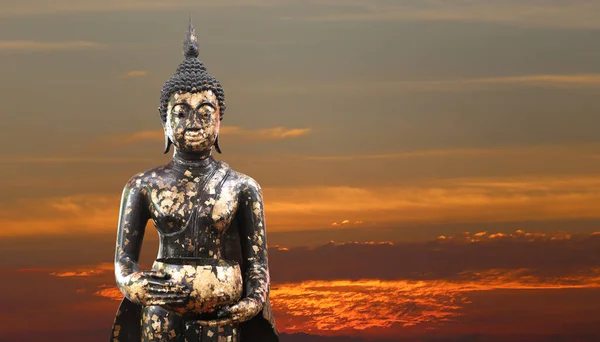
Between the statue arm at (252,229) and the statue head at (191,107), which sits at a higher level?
the statue head at (191,107)

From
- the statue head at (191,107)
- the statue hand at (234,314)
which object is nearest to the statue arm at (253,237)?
the statue hand at (234,314)

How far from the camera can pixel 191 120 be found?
32.0 feet

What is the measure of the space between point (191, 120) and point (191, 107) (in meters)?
0.09

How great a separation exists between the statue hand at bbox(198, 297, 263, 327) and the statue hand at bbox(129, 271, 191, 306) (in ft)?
0.99

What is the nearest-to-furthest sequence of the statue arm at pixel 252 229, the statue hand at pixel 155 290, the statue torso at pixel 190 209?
the statue hand at pixel 155 290, the statue torso at pixel 190 209, the statue arm at pixel 252 229

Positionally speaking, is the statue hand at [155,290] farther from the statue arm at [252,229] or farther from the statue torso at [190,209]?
the statue arm at [252,229]

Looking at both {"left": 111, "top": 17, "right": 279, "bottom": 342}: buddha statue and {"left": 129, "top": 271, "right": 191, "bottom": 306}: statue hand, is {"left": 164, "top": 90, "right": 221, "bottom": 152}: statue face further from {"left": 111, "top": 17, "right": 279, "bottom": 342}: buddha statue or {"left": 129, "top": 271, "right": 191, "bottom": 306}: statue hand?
{"left": 129, "top": 271, "right": 191, "bottom": 306}: statue hand

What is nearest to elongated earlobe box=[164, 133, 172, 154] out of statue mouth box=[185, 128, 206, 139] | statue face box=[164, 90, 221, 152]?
statue face box=[164, 90, 221, 152]

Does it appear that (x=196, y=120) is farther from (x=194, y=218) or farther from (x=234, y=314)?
(x=234, y=314)

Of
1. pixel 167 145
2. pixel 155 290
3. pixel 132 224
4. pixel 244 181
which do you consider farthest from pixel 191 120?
pixel 155 290

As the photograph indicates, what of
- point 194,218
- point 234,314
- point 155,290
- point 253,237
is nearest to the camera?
point 155,290

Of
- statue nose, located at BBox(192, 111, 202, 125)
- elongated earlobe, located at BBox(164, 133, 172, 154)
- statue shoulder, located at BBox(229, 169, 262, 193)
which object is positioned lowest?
statue shoulder, located at BBox(229, 169, 262, 193)

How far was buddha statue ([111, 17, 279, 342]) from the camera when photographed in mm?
9555

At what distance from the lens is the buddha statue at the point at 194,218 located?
9555mm
